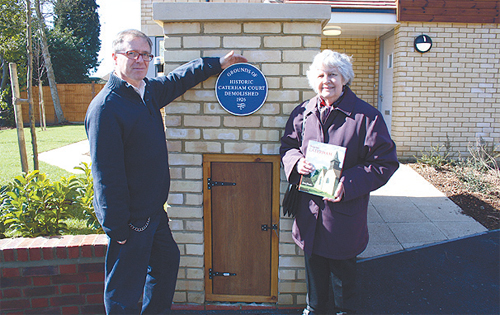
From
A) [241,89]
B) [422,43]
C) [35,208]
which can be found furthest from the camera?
[422,43]

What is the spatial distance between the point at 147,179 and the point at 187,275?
3.62 ft

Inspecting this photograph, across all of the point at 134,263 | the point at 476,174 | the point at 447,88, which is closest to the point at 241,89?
the point at 134,263

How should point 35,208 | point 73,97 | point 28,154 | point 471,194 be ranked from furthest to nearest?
point 73,97 → point 28,154 → point 471,194 → point 35,208

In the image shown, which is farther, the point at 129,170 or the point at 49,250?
the point at 49,250

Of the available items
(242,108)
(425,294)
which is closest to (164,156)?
(242,108)

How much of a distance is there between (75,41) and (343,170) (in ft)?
84.2

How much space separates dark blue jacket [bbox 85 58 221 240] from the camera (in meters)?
2.11

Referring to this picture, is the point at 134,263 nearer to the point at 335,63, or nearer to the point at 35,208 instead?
the point at 35,208

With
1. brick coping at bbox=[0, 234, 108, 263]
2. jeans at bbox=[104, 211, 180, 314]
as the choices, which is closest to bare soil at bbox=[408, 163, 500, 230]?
jeans at bbox=[104, 211, 180, 314]

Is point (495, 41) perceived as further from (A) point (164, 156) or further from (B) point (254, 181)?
(A) point (164, 156)

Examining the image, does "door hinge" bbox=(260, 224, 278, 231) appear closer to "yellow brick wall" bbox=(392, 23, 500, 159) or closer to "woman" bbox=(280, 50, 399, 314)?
"woman" bbox=(280, 50, 399, 314)

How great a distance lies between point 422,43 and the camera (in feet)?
23.9

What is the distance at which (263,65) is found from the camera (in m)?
2.75

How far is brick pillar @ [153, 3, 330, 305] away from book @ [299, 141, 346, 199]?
1.68ft
